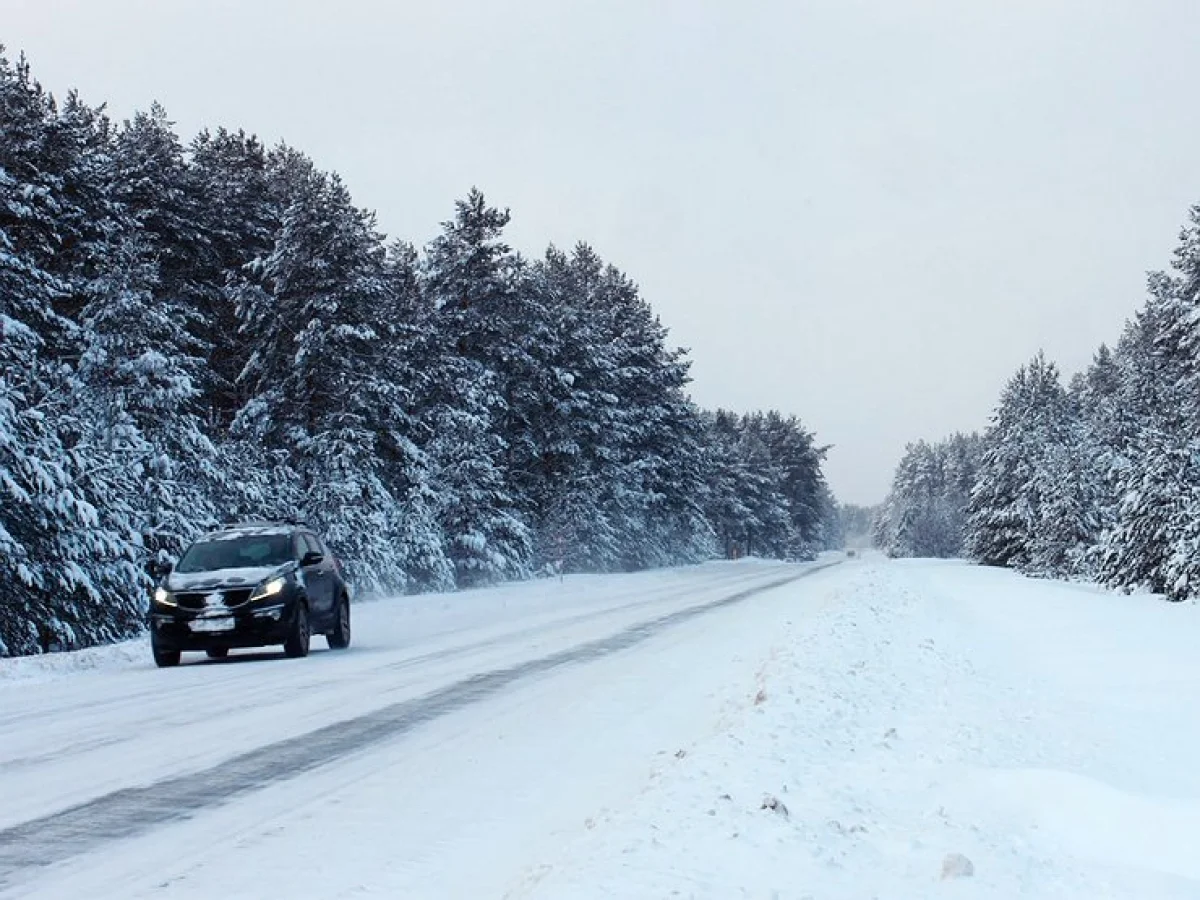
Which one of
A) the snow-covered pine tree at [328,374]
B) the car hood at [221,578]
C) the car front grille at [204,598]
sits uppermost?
the snow-covered pine tree at [328,374]

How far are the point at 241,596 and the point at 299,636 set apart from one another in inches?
40.9

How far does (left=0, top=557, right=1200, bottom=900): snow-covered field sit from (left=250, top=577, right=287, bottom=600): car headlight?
3.07 ft

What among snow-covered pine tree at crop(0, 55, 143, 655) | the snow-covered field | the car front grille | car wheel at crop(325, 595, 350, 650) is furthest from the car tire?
snow-covered pine tree at crop(0, 55, 143, 655)

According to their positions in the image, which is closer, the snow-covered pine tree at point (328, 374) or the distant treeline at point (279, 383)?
the distant treeline at point (279, 383)

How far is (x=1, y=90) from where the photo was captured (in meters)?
30.3

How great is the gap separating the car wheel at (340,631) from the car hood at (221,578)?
2119mm

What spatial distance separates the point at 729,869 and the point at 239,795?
330 centimetres

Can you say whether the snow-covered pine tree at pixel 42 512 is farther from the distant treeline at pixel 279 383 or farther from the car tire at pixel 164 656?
the car tire at pixel 164 656

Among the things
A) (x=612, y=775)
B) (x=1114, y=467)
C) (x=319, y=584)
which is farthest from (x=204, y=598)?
(x=1114, y=467)

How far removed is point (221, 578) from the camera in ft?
50.1

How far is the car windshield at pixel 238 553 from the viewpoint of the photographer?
52.5ft

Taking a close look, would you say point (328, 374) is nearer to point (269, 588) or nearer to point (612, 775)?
point (269, 588)

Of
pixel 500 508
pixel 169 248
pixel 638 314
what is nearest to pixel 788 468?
pixel 638 314

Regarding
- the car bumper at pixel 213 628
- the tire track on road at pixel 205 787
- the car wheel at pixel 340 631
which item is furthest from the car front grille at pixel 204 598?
the tire track on road at pixel 205 787
